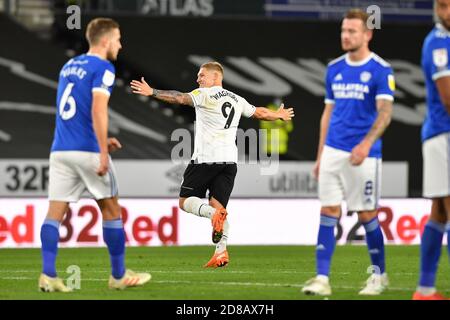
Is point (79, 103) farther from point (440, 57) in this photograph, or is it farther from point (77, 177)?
point (440, 57)

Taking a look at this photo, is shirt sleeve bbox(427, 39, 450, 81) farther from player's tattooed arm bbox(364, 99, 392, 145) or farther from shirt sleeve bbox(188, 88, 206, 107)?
shirt sleeve bbox(188, 88, 206, 107)

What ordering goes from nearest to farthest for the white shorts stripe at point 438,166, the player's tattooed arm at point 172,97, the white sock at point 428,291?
the white shorts stripe at point 438,166 → the white sock at point 428,291 → the player's tattooed arm at point 172,97

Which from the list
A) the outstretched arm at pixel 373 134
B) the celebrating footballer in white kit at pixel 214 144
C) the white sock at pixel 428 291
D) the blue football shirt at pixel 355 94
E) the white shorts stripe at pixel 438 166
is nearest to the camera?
the white shorts stripe at pixel 438 166

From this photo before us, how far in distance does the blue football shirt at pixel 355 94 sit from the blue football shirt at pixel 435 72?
754 mm

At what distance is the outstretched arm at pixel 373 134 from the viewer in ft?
27.5

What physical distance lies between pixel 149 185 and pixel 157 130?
1.13m

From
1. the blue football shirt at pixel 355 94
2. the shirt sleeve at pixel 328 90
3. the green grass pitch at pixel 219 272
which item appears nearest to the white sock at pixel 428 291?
the green grass pitch at pixel 219 272

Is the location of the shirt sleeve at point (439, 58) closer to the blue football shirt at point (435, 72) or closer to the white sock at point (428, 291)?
the blue football shirt at point (435, 72)

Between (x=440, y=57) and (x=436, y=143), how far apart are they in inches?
23.0

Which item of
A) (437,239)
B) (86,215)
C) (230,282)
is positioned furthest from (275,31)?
(437,239)

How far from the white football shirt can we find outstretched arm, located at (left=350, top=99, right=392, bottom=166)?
3.13 m

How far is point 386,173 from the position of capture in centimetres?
2203
